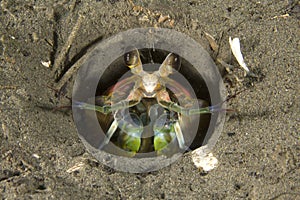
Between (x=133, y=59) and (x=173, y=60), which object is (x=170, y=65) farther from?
(x=133, y=59)

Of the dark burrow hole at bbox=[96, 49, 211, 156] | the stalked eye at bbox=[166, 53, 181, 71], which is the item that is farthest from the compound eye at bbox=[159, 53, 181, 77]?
the dark burrow hole at bbox=[96, 49, 211, 156]

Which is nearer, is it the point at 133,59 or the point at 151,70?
the point at 133,59

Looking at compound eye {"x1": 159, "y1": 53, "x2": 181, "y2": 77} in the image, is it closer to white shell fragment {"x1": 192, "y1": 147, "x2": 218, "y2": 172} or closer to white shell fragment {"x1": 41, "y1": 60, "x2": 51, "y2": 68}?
white shell fragment {"x1": 192, "y1": 147, "x2": 218, "y2": 172}

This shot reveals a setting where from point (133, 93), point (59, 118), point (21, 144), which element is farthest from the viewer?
point (133, 93)

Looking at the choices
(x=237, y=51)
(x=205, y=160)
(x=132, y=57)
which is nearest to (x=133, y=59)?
(x=132, y=57)

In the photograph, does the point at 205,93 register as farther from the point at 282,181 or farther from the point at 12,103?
the point at 12,103

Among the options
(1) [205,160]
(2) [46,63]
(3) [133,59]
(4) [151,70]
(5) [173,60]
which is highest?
(2) [46,63]

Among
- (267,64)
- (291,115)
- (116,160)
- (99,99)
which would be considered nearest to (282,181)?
(291,115)
